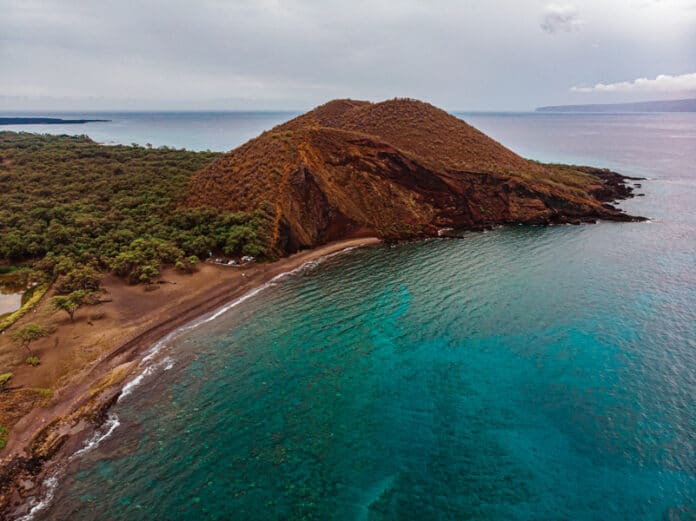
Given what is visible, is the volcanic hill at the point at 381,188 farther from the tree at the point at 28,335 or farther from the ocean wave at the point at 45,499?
the ocean wave at the point at 45,499

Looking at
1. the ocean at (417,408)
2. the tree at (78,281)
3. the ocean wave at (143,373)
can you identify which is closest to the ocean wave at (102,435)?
the ocean wave at (143,373)

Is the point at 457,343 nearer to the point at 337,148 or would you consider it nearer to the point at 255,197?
the point at 255,197

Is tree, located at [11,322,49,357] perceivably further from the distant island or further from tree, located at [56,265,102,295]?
tree, located at [56,265,102,295]

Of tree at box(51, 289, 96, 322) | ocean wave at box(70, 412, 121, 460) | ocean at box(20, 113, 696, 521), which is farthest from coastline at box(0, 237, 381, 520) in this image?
tree at box(51, 289, 96, 322)

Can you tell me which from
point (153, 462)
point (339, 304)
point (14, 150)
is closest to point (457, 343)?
point (339, 304)

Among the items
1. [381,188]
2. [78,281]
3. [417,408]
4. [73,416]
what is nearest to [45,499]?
[73,416]

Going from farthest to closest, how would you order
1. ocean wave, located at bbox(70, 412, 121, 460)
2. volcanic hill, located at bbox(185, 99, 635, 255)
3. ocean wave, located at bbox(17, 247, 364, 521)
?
volcanic hill, located at bbox(185, 99, 635, 255), ocean wave, located at bbox(70, 412, 121, 460), ocean wave, located at bbox(17, 247, 364, 521)

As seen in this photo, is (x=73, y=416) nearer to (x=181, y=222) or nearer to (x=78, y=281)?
(x=78, y=281)
